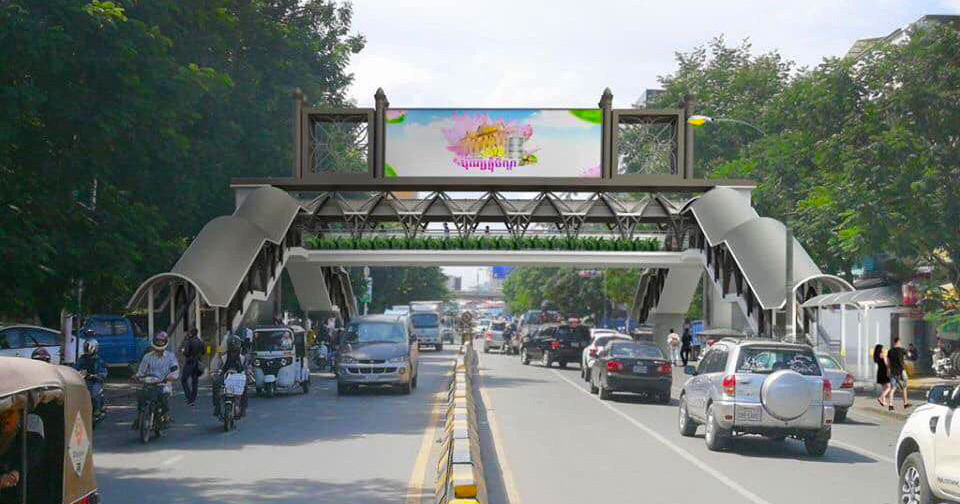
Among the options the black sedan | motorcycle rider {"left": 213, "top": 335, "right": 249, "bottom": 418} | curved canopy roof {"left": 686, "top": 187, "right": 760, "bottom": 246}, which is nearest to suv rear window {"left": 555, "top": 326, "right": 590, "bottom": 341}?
curved canopy roof {"left": 686, "top": 187, "right": 760, "bottom": 246}

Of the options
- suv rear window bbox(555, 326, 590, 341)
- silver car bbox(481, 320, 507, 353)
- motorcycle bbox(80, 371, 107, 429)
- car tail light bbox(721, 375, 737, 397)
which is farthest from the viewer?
silver car bbox(481, 320, 507, 353)

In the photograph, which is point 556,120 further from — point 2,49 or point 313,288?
point 2,49

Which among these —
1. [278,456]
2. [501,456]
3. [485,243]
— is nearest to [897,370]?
[501,456]

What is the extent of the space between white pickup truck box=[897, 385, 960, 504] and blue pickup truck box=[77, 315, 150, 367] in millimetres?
29512

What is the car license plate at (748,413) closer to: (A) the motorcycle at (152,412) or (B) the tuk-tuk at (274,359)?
(A) the motorcycle at (152,412)

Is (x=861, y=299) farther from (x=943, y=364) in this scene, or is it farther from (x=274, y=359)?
(x=274, y=359)

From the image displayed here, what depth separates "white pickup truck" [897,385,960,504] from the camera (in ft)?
33.6

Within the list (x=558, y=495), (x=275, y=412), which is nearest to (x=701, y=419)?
(x=558, y=495)

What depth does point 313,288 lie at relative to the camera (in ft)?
176

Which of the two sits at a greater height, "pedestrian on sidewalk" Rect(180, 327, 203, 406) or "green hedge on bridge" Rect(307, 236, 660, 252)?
"green hedge on bridge" Rect(307, 236, 660, 252)

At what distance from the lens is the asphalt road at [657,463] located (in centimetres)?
1298

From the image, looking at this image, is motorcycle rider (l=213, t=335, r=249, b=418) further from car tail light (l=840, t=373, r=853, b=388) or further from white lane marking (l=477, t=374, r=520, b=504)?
car tail light (l=840, t=373, r=853, b=388)

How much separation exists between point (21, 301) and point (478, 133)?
2552 centimetres

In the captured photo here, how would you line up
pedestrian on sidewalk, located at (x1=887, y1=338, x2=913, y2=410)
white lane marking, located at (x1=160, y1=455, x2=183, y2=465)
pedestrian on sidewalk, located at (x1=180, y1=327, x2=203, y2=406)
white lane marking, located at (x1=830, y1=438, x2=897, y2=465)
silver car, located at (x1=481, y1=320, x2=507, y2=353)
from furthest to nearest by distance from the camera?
silver car, located at (x1=481, y1=320, x2=507, y2=353) < pedestrian on sidewalk, located at (x1=887, y1=338, x2=913, y2=410) < pedestrian on sidewalk, located at (x1=180, y1=327, x2=203, y2=406) < white lane marking, located at (x1=830, y1=438, x2=897, y2=465) < white lane marking, located at (x1=160, y1=455, x2=183, y2=465)
